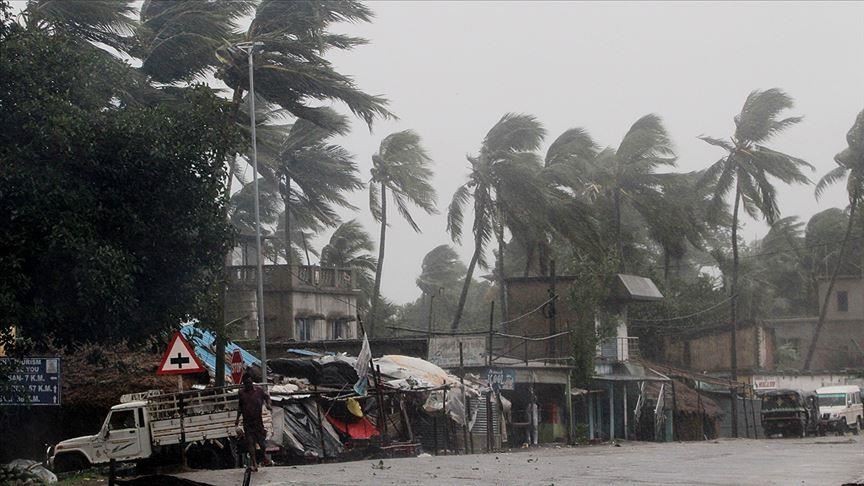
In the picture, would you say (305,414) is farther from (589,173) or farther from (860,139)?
(860,139)

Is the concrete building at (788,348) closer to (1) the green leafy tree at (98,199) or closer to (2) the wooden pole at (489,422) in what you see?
(2) the wooden pole at (489,422)

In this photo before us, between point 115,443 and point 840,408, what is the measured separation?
117 ft

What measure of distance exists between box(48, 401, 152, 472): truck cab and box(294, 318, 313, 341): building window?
2374cm

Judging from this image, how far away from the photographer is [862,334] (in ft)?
233

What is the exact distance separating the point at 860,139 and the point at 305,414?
44.3 m

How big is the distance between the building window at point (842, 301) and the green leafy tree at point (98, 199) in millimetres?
61159

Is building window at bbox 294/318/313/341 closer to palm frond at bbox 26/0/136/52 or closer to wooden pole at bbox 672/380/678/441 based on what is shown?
wooden pole at bbox 672/380/678/441

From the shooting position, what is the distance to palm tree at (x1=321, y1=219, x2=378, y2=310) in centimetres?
6738

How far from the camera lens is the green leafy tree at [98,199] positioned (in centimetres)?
1440

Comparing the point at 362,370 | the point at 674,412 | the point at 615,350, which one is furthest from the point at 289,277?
the point at 362,370

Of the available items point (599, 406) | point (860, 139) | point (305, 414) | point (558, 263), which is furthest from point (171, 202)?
point (558, 263)

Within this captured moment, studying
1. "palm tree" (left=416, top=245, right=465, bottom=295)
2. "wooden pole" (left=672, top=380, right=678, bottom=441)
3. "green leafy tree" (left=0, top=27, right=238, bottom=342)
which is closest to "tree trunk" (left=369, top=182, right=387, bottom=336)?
"wooden pole" (left=672, top=380, right=678, bottom=441)

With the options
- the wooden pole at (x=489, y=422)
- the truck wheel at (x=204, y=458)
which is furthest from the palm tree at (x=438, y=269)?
the truck wheel at (x=204, y=458)

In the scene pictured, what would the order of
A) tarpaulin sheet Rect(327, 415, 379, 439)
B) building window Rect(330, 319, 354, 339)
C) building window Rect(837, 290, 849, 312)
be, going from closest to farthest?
tarpaulin sheet Rect(327, 415, 379, 439)
building window Rect(330, 319, 354, 339)
building window Rect(837, 290, 849, 312)
